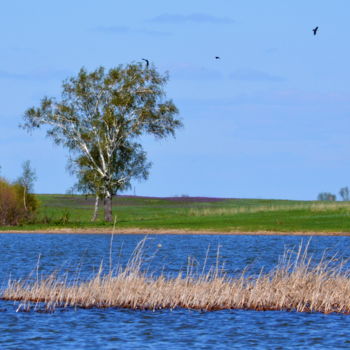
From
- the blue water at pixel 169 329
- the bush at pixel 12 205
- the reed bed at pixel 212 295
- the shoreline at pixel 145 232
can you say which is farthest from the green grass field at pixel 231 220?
the blue water at pixel 169 329

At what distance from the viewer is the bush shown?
226 ft

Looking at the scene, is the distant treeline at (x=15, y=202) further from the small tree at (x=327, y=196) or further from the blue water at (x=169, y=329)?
the small tree at (x=327, y=196)

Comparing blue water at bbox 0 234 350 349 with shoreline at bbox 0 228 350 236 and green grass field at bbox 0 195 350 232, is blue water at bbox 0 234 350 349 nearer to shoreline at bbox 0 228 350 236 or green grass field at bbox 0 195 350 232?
green grass field at bbox 0 195 350 232

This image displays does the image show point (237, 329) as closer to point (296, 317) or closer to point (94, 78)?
point (296, 317)

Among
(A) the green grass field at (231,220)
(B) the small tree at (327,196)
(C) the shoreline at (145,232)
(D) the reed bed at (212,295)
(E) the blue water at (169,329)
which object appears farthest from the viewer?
(B) the small tree at (327,196)

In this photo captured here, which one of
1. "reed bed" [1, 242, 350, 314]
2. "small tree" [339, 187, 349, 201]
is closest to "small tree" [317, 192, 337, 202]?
"small tree" [339, 187, 349, 201]

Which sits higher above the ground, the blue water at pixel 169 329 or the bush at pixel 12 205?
the bush at pixel 12 205

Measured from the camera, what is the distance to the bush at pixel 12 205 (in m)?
68.8

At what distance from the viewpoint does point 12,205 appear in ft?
228

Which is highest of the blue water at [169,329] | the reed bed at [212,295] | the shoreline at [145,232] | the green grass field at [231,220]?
the green grass field at [231,220]

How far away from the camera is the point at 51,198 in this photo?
118 metres

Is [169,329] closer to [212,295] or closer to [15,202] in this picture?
Answer: [212,295]

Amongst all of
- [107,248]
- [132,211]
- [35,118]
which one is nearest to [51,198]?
[132,211]

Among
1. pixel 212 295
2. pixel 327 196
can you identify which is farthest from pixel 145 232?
pixel 327 196
